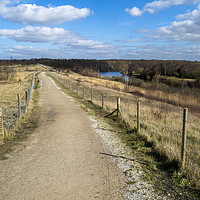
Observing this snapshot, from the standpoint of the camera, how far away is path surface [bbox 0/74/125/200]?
435cm

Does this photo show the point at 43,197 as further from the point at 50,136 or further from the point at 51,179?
the point at 50,136

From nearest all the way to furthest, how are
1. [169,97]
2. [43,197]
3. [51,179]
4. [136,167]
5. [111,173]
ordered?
[43,197] → [51,179] → [111,173] → [136,167] → [169,97]

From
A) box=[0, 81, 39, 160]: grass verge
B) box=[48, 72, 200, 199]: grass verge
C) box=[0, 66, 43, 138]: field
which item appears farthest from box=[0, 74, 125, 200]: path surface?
box=[0, 66, 43, 138]: field

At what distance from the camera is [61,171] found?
5.33 metres

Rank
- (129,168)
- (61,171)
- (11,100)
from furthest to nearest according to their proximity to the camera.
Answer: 1. (11,100)
2. (129,168)
3. (61,171)

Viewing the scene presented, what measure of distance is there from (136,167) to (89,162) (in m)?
1.33

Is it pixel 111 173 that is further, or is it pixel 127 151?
pixel 127 151

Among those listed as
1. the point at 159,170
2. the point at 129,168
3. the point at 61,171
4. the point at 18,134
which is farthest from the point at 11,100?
the point at 159,170

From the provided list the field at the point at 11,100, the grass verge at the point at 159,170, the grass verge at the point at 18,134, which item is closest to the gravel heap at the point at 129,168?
the grass verge at the point at 159,170

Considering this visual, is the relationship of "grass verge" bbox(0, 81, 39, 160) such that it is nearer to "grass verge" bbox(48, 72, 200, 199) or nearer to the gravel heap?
the gravel heap

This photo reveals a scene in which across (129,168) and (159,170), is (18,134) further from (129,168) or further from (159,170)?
(159,170)

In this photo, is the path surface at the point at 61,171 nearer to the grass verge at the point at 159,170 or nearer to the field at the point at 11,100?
the grass verge at the point at 159,170

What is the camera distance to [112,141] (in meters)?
7.90

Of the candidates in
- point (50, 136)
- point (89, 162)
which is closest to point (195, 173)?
point (89, 162)
